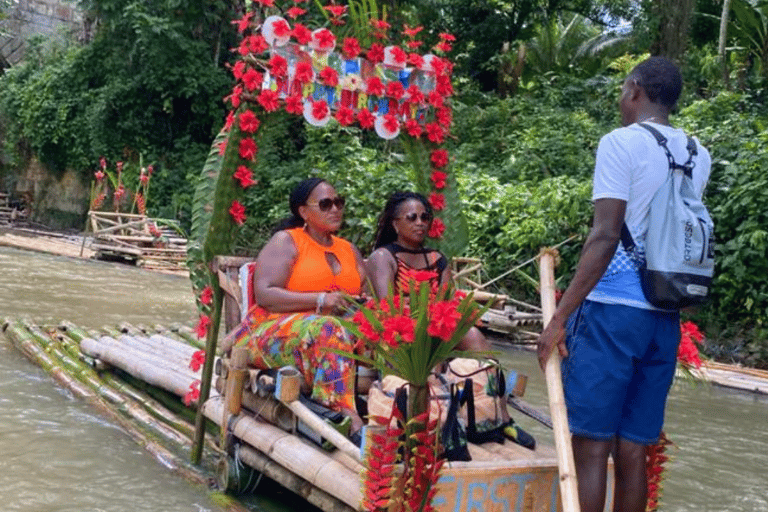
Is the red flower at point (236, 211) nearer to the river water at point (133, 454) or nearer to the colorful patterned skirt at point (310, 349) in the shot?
the colorful patterned skirt at point (310, 349)

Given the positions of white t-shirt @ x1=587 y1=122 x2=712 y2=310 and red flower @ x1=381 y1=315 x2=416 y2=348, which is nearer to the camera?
white t-shirt @ x1=587 y1=122 x2=712 y2=310

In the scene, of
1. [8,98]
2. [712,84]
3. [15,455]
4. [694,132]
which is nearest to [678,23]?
[712,84]

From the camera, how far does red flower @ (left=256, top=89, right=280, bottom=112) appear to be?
16.4 feet

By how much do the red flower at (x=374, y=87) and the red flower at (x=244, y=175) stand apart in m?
0.81

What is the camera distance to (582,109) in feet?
60.3

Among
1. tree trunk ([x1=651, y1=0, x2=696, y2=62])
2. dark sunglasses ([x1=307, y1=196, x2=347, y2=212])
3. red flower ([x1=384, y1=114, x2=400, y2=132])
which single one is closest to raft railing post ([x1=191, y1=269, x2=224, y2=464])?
dark sunglasses ([x1=307, y1=196, x2=347, y2=212])

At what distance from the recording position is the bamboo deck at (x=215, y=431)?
3.42 meters

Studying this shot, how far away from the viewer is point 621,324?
3008mm

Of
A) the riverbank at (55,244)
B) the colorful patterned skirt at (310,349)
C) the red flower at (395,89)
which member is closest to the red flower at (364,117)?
the red flower at (395,89)

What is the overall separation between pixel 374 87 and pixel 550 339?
104 inches

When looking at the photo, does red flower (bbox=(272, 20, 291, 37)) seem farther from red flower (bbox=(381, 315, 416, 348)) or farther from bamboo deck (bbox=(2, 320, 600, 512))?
red flower (bbox=(381, 315, 416, 348))

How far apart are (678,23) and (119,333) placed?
12.0 metres

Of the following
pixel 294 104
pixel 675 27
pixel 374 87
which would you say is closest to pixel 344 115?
pixel 374 87

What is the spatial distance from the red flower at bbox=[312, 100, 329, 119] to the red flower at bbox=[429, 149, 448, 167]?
874 mm
